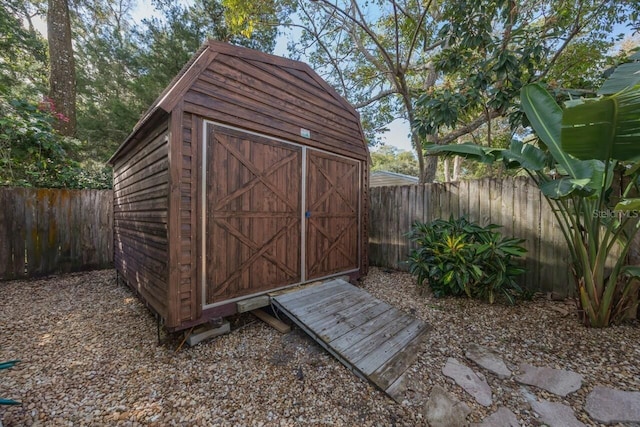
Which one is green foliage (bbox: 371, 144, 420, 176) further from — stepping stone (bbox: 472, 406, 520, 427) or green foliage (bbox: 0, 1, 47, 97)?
stepping stone (bbox: 472, 406, 520, 427)

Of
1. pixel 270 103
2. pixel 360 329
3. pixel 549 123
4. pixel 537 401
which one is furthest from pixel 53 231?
pixel 549 123

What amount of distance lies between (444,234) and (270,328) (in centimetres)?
262

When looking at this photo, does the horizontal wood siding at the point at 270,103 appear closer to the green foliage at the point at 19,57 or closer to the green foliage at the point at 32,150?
the green foliage at the point at 32,150

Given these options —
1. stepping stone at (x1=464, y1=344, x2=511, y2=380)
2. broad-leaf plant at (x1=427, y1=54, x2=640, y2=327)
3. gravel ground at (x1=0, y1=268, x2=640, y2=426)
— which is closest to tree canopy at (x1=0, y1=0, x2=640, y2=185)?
broad-leaf plant at (x1=427, y1=54, x2=640, y2=327)

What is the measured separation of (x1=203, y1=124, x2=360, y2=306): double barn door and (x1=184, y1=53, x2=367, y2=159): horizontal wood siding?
17cm

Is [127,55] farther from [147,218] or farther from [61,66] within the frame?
[147,218]

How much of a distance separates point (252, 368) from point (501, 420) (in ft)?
6.17

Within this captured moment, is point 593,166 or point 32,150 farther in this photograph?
point 32,150

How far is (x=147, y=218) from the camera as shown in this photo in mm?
3102

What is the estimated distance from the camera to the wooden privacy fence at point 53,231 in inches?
177

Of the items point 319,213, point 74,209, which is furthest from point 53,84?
point 319,213

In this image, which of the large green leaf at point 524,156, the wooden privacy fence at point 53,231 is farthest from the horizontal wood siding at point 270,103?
the wooden privacy fence at point 53,231

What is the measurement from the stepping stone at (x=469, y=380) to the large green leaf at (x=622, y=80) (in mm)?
2428

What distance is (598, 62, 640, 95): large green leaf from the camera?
1892 millimetres
